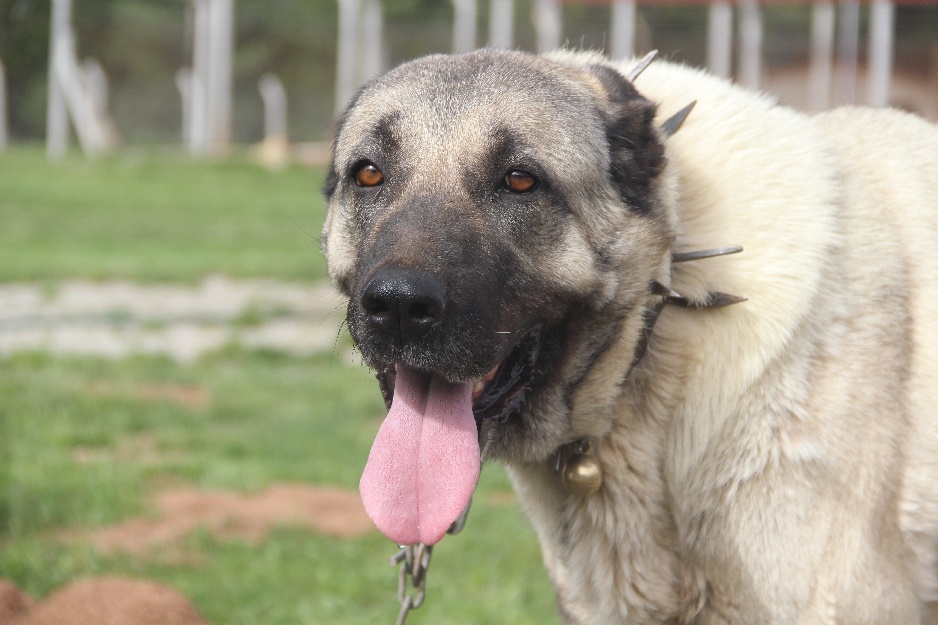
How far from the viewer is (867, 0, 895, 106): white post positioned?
65.1 feet

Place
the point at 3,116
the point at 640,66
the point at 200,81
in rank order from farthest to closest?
the point at 200,81 → the point at 3,116 → the point at 640,66

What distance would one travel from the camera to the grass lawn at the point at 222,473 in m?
3.87

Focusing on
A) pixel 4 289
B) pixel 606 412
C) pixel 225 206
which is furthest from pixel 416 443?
pixel 225 206

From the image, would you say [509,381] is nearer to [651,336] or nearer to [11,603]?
[651,336]

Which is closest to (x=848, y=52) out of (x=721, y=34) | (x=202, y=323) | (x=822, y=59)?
(x=822, y=59)

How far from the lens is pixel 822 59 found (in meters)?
21.1

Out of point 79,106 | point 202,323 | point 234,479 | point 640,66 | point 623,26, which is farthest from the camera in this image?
point 623,26

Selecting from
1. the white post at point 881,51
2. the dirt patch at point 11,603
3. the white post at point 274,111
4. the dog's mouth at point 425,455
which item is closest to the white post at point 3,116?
the white post at point 274,111

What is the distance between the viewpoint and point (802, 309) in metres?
2.52

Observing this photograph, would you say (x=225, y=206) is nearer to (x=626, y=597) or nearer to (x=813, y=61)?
(x=813, y=61)

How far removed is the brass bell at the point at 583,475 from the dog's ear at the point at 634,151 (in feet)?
1.98

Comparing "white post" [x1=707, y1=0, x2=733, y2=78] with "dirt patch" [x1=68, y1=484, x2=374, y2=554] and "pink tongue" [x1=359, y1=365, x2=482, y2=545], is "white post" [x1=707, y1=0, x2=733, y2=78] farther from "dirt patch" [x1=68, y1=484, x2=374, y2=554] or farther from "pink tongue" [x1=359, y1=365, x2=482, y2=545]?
"pink tongue" [x1=359, y1=365, x2=482, y2=545]

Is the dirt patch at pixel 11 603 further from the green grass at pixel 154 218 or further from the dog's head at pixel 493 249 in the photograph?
the green grass at pixel 154 218

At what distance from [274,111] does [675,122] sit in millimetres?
21257
